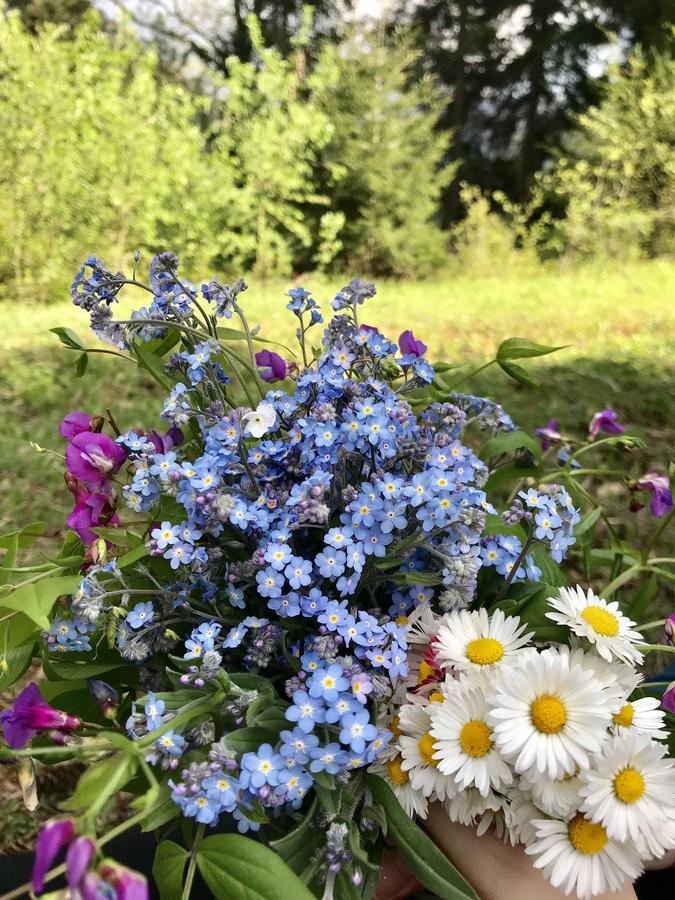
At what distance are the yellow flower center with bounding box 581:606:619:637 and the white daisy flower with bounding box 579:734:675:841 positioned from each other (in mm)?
76

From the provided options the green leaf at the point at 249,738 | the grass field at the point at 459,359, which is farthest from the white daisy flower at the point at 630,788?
the grass field at the point at 459,359

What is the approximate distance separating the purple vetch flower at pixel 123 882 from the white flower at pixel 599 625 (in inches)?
12.4

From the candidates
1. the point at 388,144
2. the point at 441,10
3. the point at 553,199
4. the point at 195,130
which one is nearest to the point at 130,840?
the point at 195,130

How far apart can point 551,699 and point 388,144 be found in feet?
26.9

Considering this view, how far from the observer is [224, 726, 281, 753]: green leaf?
481 mm

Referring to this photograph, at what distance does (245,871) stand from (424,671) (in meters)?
0.20

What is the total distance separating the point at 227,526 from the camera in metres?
0.58

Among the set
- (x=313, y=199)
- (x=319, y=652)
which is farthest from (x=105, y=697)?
(x=313, y=199)

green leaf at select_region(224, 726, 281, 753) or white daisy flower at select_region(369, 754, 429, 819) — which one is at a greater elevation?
green leaf at select_region(224, 726, 281, 753)

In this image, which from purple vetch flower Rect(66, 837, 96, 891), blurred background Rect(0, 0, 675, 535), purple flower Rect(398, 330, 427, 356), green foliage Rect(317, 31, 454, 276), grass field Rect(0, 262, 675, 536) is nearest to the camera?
purple vetch flower Rect(66, 837, 96, 891)

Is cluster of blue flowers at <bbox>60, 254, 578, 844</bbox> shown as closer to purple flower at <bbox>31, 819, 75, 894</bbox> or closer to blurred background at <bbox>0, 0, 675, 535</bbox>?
purple flower at <bbox>31, 819, 75, 894</bbox>

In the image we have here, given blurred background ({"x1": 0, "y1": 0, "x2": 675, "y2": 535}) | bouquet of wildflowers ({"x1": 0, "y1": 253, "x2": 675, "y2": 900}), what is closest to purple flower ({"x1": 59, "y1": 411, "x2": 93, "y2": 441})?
bouquet of wildflowers ({"x1": 0, "y1": 253, "x2": 675, "y2": 900})

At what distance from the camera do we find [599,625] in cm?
52

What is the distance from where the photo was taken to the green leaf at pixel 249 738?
1.58 feet
